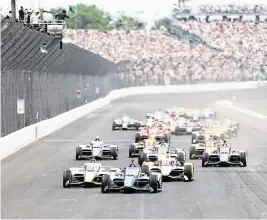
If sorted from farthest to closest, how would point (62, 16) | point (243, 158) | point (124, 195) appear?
point (62, 16)
point (243, 158)
point (124, 195)

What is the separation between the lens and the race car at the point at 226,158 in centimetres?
3616

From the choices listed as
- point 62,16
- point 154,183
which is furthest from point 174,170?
point 62,16

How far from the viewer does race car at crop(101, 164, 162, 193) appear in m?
27.5

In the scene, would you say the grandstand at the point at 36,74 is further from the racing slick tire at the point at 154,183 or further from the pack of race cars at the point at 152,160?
the racing slick tire at the point at 154,183

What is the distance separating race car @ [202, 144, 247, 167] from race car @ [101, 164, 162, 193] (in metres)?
8.54

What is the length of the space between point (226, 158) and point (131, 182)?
924 cm

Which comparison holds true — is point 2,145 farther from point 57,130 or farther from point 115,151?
point 57,130

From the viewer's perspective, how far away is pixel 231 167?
119ft

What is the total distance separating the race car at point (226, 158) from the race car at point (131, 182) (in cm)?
854

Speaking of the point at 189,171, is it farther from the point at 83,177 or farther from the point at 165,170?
the point at 83,177

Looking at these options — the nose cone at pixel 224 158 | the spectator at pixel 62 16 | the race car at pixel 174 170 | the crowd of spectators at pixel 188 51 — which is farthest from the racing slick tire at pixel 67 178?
the crowd of spectators at pixel 188 51

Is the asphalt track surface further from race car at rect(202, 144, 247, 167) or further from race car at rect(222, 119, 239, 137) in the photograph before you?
race car at rect(222, 119, 239, 137)

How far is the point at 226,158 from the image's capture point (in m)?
36.2

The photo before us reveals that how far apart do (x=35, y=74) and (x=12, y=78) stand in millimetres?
8641
